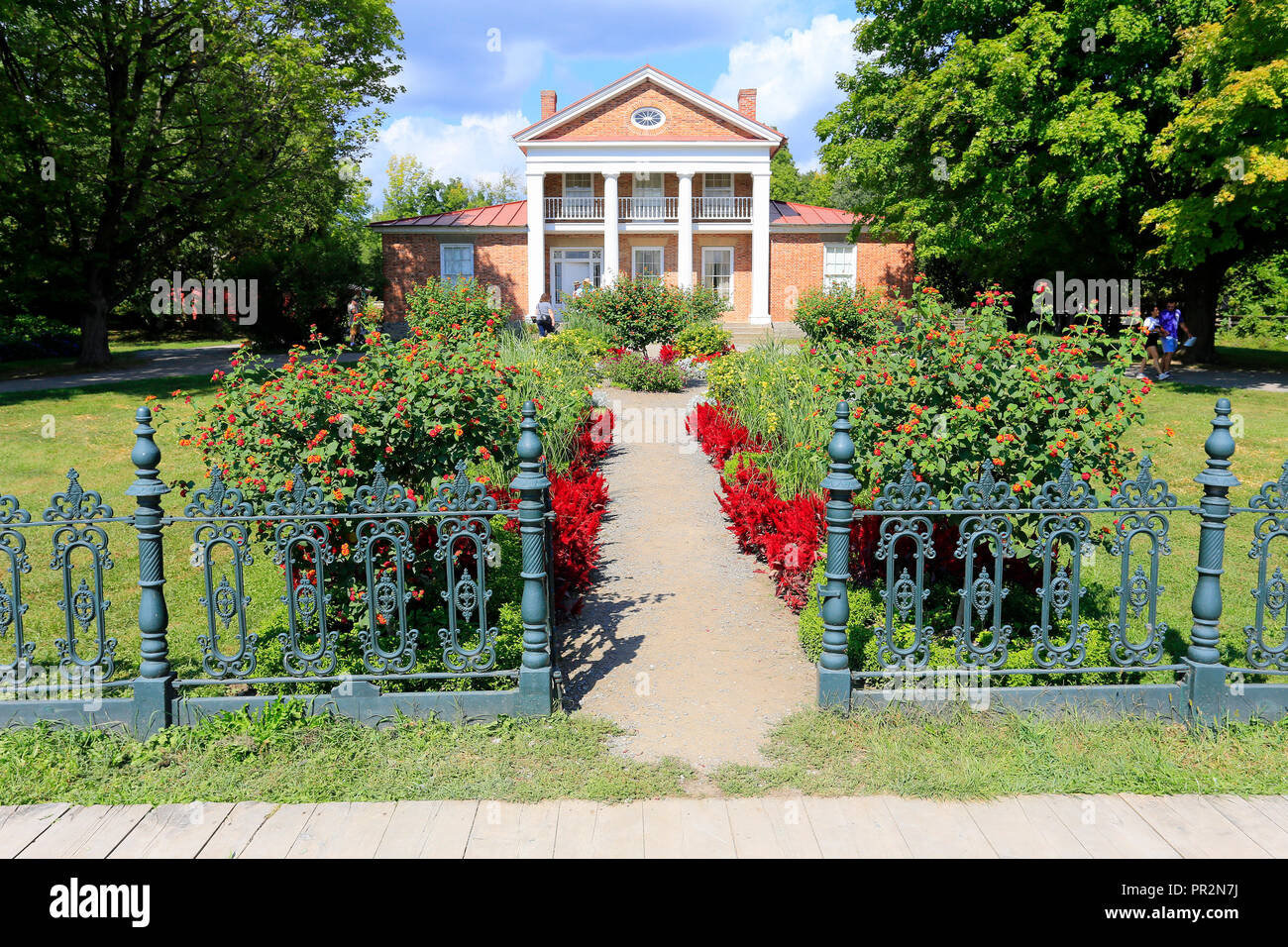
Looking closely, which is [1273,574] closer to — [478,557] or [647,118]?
[478,557]

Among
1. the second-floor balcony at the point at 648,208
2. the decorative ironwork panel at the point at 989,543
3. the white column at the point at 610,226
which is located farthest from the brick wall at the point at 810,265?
the decorative ironwork panel at the point at 989,543

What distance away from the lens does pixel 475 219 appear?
113ft

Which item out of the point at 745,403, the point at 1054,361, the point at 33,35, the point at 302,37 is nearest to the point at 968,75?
the point at 745,403

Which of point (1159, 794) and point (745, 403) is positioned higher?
point (745, 403)

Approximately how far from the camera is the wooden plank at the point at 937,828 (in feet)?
11.8

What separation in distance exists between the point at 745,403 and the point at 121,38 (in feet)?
55.3

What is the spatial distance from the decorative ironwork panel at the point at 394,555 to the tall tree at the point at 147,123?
57.9 feet

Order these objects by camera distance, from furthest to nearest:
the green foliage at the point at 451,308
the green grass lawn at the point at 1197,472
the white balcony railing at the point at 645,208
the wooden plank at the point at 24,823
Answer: the white balcony railing at the point at 645,208 → the green foliage at the point at 451,308 → the green grass lawn at the point at 1197,472 → the wooden plank at the point at 24,823

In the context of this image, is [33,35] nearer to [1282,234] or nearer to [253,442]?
[253,442]

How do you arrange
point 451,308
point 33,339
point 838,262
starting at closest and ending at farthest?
point 451,308 → point 33,339 → point 838,262

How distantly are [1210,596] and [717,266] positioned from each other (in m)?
31.6

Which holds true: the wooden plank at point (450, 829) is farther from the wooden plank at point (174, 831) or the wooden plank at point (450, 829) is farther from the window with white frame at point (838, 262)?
the window with white frame at point (838, 262)

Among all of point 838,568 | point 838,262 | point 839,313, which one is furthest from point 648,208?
point 838,568

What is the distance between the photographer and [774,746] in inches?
177
